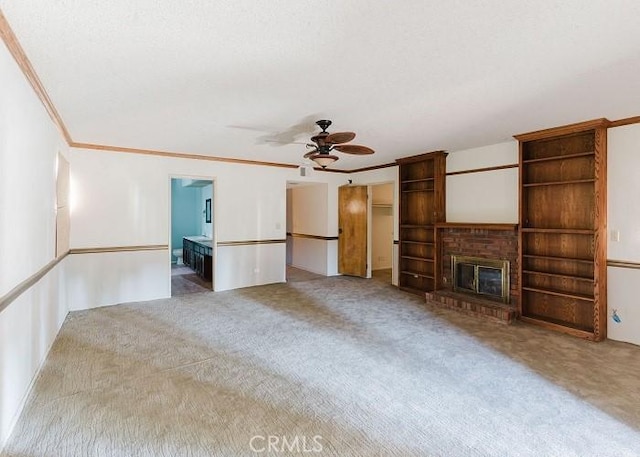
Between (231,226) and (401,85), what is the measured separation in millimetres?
3992

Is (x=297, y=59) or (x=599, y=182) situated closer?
(x=297, y=59)

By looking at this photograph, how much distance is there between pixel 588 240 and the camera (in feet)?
12.4

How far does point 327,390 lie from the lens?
248 centimetres

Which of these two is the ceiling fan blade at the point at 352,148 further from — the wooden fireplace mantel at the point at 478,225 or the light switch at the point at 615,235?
the light switch at the point at 615,235

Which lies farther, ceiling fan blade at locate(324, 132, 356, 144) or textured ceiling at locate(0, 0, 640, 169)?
ceiling fan blade at locate(324, 132, 356, 144)

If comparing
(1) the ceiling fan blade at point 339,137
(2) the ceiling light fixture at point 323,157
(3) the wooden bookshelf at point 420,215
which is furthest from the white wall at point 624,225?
(2) the ceiling light fixture at point 323,157

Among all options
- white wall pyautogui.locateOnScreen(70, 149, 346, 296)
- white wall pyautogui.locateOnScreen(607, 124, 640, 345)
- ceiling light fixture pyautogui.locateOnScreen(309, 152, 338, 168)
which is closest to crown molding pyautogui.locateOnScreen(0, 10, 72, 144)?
white wall pyautogui.locateOnScreen(70, 149, 346, 296)

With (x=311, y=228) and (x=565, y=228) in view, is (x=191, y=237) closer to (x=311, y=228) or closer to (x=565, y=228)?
(x=311, y=228)

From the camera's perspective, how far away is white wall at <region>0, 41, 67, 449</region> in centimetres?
187

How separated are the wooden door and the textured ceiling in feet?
10.5

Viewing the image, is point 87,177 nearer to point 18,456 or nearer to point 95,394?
point 95,394

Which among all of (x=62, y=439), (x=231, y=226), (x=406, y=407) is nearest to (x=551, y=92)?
(x=406, y=407)

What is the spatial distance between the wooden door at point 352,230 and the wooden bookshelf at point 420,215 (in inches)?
45.5

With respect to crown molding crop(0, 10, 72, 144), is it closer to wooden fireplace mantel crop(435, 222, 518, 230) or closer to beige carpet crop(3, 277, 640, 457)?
beige carpet crop(3, 277, 640, 457)
